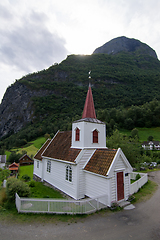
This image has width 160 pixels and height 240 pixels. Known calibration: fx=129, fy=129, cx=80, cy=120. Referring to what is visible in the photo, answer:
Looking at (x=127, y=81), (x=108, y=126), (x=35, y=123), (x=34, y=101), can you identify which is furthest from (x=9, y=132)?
(x=127, y=81)

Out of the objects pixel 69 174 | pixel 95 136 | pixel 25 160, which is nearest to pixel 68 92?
pixel 25 160

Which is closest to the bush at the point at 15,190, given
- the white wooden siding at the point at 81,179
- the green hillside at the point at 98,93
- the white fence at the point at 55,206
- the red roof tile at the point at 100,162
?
the white fence at the point at 55,206

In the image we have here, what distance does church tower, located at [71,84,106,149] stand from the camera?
43.2ft

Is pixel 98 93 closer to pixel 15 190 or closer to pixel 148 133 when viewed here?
pixel 148 133

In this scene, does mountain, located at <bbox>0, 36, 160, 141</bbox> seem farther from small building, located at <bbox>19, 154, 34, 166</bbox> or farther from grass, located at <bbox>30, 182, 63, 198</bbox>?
grass, located at <bbox>30, 182, 63, 198</bbox>

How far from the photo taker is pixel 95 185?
10.8 m

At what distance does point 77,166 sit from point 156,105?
277ft

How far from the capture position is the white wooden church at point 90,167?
33.4ft

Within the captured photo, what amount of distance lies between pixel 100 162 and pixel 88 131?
11.4 ft

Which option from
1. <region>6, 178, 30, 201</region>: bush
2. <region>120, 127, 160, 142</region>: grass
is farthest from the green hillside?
<region>6, 178, 30, 201</region>: bush

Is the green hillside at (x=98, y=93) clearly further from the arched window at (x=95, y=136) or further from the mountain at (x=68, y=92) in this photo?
the arched window at (x=95, y=136)

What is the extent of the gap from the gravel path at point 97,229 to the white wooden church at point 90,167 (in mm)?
1749

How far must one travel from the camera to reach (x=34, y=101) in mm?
122125

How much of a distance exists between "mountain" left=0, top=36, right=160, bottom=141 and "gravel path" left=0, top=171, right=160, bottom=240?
86608mm
